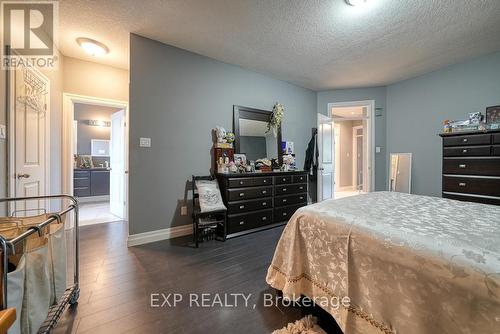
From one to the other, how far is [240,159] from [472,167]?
10.2 feet

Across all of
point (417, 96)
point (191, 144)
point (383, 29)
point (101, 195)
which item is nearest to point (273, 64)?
point (383, 29)

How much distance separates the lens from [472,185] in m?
2.79

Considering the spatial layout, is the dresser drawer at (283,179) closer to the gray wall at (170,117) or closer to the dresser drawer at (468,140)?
the gray wall at (170,117)

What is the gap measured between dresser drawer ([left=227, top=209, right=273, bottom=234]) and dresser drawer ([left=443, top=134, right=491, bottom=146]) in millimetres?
2698

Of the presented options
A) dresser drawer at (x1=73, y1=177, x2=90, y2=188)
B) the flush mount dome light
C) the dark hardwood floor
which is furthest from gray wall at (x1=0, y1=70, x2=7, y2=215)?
dresser drawer at (x1=73, y1=177, x2=90, y2=188)

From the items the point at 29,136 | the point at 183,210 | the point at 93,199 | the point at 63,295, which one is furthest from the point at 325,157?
the point at 93,199

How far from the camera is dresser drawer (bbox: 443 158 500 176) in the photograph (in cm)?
263

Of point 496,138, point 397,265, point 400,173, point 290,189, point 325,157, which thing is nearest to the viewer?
point 397,265

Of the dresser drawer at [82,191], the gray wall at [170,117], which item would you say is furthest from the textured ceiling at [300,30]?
the dresser drawer at [82,191]

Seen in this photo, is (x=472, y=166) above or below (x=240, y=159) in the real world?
below

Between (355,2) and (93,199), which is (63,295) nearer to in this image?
(355,2)

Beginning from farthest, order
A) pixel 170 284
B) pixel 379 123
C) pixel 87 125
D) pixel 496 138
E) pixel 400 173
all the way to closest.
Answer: pixel 87 125
pixel 379 123
pixel 400 173
pixel 496 138
pixel 170 284

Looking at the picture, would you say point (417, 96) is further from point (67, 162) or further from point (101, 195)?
point (101, 195)

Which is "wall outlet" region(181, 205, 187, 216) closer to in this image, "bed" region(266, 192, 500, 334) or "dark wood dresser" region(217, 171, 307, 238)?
"dark wood dresser" region(217, 171, 307, 238)
